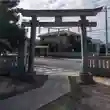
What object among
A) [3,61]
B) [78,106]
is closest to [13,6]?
[3,61]

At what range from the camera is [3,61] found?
2.54m

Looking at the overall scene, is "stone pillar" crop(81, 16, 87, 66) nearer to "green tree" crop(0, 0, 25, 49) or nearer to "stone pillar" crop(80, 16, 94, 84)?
"stone pillar" crop(80, 16, 94, 84)

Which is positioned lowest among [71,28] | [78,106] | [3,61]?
[78,106]

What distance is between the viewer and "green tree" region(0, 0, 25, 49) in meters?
2.11

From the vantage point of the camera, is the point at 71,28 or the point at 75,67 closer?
the point at 71,28

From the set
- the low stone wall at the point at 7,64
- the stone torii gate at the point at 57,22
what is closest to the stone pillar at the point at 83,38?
the stone torii gate at the point at 57,22

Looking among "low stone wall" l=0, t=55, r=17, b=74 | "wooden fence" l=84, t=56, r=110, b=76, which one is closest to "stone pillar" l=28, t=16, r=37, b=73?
"low stone wall" l=0, t=55, r=17, b=74

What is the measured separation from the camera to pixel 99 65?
11.3 feet

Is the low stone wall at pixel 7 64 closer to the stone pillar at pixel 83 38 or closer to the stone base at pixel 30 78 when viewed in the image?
the stone base at pixel 30 78

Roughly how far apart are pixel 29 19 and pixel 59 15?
20.7 inches

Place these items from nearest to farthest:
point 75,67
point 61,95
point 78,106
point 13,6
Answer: point 78,106, point 61,95, point 13,6, point 75,67

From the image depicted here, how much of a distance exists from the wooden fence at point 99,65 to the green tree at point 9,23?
1456 mm

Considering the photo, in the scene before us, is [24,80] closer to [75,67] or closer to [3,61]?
[3,61]

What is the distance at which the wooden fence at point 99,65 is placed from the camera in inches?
130
